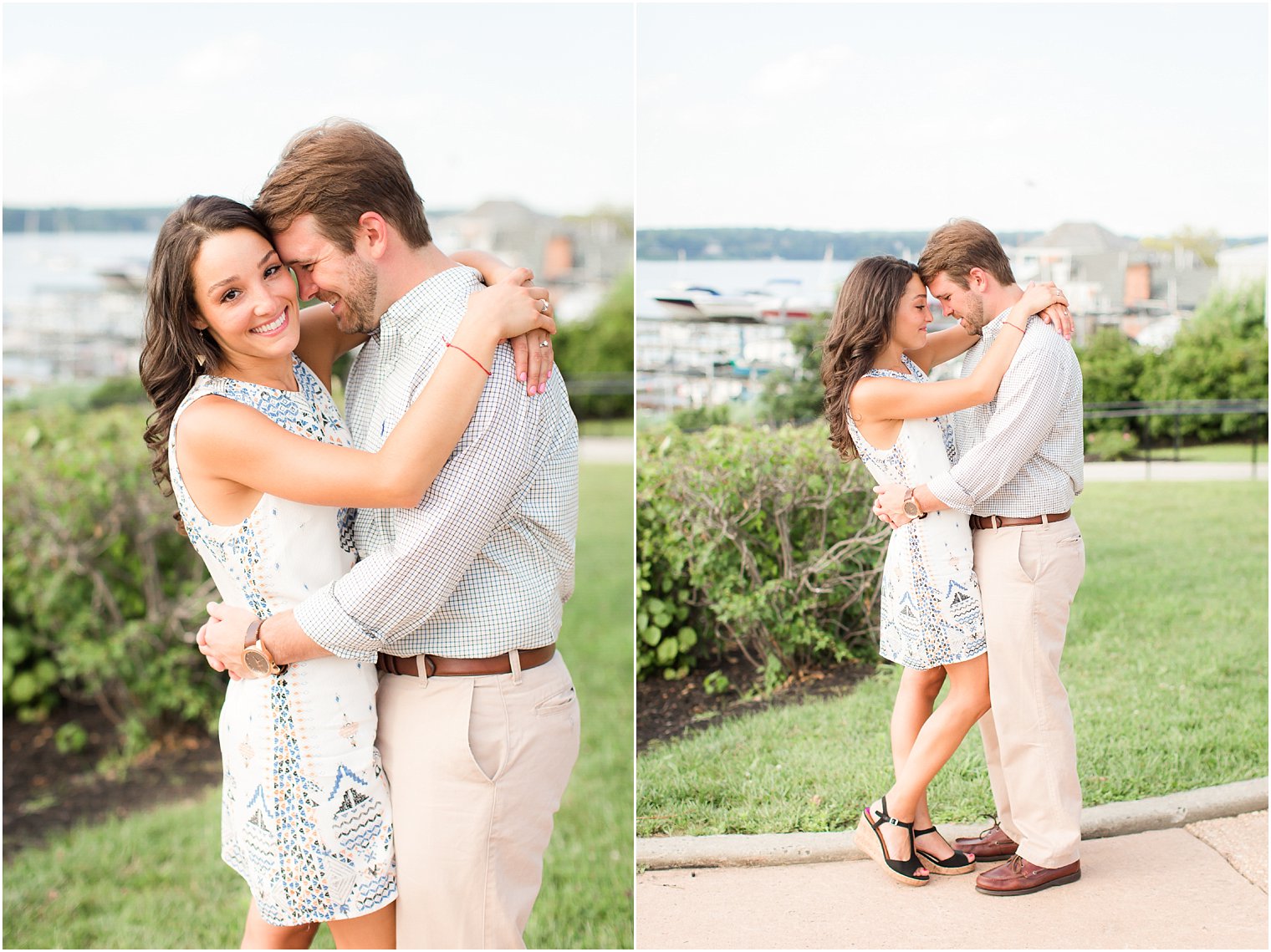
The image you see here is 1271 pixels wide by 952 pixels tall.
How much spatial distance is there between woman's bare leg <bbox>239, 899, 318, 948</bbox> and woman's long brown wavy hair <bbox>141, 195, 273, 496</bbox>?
113 cm

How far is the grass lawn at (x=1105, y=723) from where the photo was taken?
391 cm

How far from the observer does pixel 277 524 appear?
6.76ft

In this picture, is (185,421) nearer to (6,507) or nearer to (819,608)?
(819,608)

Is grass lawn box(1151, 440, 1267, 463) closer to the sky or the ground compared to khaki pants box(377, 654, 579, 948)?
closer to the sky

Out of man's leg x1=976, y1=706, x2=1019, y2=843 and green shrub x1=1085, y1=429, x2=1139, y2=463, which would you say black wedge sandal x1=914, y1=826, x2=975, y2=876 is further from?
green shrub x1=1085, y1=429, x2=1139, y2=463

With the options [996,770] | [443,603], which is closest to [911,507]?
[996,770]

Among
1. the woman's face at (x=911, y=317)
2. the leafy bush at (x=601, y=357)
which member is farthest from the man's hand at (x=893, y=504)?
the leafy bush at (x=601, y=357)

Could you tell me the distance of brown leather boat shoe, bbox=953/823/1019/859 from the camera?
3453 millimetres

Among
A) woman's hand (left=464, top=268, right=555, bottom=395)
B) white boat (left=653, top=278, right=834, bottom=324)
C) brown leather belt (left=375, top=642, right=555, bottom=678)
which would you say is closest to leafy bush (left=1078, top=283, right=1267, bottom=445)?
white boat (left=653, top=278, right=834, bottom=324)

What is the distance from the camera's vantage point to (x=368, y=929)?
221 centimetres

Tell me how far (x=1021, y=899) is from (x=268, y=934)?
213 cm

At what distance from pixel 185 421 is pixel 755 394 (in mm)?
3513

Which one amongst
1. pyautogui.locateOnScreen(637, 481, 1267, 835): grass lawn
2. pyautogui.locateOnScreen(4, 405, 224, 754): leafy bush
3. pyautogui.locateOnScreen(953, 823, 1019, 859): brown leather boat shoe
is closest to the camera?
pyautogui.locateOnScreen(953, 823, 1019, 859): brown leather boat shoe

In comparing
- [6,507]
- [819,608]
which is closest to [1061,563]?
[819,608]
